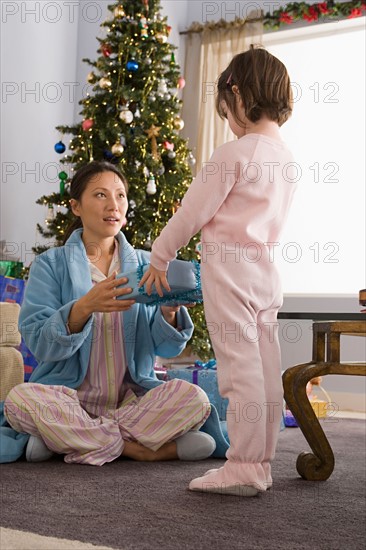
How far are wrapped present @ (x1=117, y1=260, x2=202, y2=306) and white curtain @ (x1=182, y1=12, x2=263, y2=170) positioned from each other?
3.32 m

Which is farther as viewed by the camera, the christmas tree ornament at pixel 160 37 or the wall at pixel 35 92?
the wall at pixel 35 92

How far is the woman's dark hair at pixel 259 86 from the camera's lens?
1.71 meters

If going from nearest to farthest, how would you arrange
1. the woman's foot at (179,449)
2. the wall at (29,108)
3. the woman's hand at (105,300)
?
the woman's hand at (105,300), the woman's foot at (179,449), the wall at (29,108)

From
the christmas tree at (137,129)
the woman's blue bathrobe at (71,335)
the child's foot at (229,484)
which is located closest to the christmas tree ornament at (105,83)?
the christmas tree at (137,129)

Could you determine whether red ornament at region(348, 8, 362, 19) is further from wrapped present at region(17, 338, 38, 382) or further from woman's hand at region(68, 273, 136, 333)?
woman's hand at region(68, 273, 136, 333)

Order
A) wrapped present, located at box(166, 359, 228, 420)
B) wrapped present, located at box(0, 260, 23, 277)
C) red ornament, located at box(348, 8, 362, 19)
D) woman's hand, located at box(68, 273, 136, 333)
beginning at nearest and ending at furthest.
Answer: woman's hand, located at box(68, 273, 136, 333) → wrapped present, located at box(166, 359, 228, 420) → wrapped present, located at box(0, 260, 23, 277) → red ornament, located at box(348, 8, 362, 19)

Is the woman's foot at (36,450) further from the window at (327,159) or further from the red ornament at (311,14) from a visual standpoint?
the red ornament at (311,14)

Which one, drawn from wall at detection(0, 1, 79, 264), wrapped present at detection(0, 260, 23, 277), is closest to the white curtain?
wall at detection(0, 1, 79, 264)

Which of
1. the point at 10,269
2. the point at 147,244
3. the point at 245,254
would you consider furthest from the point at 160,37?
the point at 245,254

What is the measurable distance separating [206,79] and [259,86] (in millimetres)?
3611

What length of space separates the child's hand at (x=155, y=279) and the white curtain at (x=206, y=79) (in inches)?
135

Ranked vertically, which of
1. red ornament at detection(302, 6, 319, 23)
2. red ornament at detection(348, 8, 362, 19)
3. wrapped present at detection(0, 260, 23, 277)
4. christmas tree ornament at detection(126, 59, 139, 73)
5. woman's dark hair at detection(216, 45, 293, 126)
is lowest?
wrapped present at detection(0, 260, 23, 277)

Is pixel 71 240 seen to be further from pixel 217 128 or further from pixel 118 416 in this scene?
pixel 217 128

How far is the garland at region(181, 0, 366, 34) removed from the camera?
4.65m
